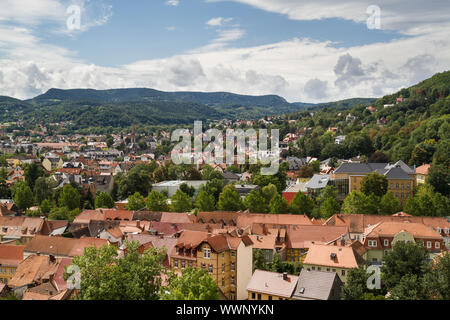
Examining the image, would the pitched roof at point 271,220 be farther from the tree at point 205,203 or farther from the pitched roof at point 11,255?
the pitched roof at point 11,255

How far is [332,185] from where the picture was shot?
5459 centimetres

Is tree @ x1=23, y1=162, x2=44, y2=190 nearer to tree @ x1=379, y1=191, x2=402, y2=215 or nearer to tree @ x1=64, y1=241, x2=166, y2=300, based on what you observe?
tree @ x1=379, y1=191, x2=402, y2=215

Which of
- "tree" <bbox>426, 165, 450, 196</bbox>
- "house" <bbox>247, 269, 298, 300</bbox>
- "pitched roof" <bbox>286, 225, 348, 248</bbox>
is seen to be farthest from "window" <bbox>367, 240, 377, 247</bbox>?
"tree" <bbox>426, 165, 450, 196</bbox>

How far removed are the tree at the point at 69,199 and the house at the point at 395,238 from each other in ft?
117

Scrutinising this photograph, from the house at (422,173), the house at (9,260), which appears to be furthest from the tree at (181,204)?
the house at (422,173)

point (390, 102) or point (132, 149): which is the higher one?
point (390, 102)

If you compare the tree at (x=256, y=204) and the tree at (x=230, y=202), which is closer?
the tree at (x=256, y=204)

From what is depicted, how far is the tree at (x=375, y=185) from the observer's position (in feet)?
167

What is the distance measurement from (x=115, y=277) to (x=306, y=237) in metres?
21.8

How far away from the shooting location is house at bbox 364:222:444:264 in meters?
33.1

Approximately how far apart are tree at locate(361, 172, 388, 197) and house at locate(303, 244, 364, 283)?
75.3ft
